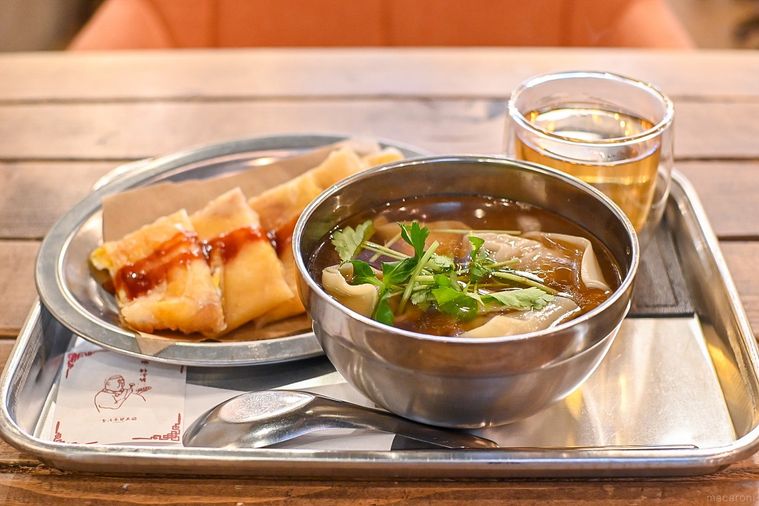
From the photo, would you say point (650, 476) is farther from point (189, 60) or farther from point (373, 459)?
point (189, 60)

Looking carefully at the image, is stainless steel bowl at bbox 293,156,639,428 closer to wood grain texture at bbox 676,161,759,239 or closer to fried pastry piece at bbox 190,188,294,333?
fried pastry piece at bbox 190,188,294,333

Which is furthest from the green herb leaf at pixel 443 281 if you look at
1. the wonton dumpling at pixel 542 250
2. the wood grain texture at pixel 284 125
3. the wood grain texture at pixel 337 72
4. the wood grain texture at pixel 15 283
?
the wood grain texture at pixel 337 72

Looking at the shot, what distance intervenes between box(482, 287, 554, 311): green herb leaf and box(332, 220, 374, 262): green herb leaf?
0.62 ft

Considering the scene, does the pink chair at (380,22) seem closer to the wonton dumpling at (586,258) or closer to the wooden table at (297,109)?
the wooden table at (297,109)

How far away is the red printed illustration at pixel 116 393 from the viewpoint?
3.46 feet

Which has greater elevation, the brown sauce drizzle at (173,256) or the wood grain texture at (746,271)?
the brown sauce drizzle at (173,256)

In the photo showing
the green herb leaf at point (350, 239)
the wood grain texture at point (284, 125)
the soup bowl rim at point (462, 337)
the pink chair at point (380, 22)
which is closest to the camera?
the soup bowl rim at point (462, 337)

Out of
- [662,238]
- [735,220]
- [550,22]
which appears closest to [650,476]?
[662,238]

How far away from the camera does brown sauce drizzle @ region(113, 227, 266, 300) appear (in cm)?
125

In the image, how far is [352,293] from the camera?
93 centimetres

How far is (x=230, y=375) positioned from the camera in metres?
1.11

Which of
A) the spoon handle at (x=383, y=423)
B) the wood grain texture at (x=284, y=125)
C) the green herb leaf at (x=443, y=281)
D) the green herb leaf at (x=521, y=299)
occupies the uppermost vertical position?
the green herb leaf at (x=443, y=281)

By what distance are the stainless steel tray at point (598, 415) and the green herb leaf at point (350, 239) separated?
0.18 metres

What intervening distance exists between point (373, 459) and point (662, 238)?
73 centimetres
